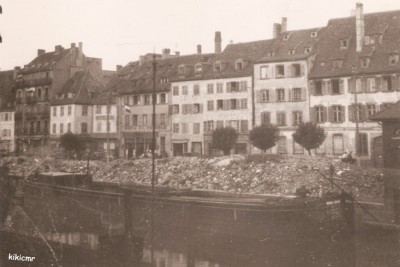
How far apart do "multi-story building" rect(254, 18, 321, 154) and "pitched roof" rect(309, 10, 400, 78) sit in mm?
999

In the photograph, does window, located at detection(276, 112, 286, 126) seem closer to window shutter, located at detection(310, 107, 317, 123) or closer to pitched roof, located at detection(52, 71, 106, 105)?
window shutter, located at detection(310, 107, 317, 123)

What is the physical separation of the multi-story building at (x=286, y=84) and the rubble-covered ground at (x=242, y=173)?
8.27 metres

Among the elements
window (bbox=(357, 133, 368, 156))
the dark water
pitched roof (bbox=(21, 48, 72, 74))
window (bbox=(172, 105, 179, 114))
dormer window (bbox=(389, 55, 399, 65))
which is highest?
pitched roof (bbox=(21, 48, 72, 74))

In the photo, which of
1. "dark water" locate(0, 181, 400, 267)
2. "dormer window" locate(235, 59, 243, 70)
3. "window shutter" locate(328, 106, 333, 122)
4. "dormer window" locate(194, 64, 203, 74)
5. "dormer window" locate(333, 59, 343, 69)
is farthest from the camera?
"dormer window" locate(194, 64, 203, 74)

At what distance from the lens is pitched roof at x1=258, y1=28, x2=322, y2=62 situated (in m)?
44.8

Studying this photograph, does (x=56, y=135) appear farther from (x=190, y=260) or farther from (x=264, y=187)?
(x=190, y=260)

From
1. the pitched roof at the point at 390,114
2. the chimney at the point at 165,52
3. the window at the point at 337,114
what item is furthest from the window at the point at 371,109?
the chimney at the point at 165,52

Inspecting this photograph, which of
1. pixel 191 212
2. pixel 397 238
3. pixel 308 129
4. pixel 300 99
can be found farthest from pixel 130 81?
pixel 397 238

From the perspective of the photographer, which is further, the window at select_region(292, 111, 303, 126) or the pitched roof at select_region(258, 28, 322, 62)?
the pitched roof at select_region(258, 28, 322, 62)

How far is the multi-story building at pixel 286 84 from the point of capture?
43781 millimetres

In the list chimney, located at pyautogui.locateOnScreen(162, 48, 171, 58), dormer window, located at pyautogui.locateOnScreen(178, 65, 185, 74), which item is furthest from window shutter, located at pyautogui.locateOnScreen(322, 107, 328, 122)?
chimney, located at pyautogui.locateOnScreen(162, 48, 171, 58)

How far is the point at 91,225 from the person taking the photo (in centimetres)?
2689

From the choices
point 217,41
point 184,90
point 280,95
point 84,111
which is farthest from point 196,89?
point 84,111

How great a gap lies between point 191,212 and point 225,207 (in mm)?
2086
